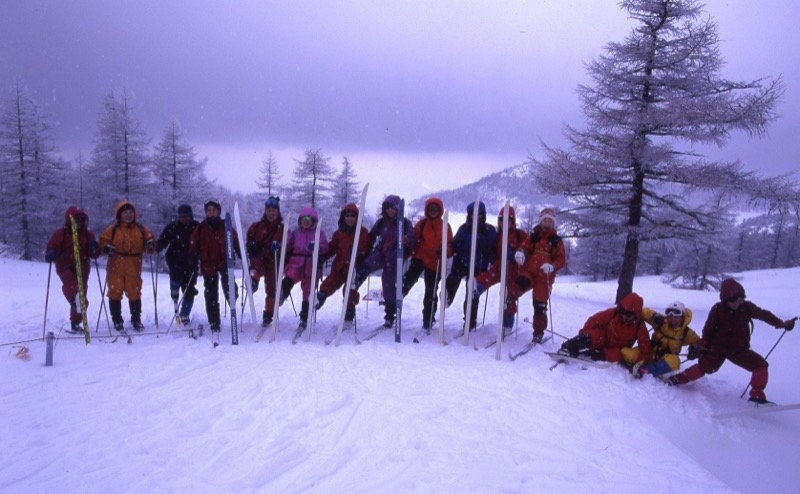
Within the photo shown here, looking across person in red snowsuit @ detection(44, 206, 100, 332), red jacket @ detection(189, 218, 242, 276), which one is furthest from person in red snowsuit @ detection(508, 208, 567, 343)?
person in red snowsuit @ detection(44, 206, 100, 332)

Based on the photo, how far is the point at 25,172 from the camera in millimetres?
23734

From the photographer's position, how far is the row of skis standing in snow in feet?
21.3

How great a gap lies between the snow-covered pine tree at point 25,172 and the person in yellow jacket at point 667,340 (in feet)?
97.5

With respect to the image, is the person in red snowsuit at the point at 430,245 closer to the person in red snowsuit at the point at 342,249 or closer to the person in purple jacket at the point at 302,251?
the person in red snowsuit at the point at 342,249

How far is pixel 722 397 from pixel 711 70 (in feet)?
31.4

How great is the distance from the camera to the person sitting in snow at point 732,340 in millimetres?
5020

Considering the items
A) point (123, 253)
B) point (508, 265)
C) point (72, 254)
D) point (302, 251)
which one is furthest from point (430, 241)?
point (72, 254)

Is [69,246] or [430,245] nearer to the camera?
[69,246]

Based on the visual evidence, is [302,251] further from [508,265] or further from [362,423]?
[362,423]

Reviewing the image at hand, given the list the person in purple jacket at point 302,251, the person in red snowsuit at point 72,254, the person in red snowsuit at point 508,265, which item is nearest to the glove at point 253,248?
the person in purple jacket at point 302,251

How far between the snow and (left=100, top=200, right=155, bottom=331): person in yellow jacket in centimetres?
75

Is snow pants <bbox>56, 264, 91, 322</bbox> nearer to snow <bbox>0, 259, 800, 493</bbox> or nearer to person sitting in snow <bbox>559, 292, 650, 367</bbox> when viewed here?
snow <bbox>0, 259, 800, 493</bbox>

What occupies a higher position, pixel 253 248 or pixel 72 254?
pixel 253 248

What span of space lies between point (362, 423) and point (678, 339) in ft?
14.7
